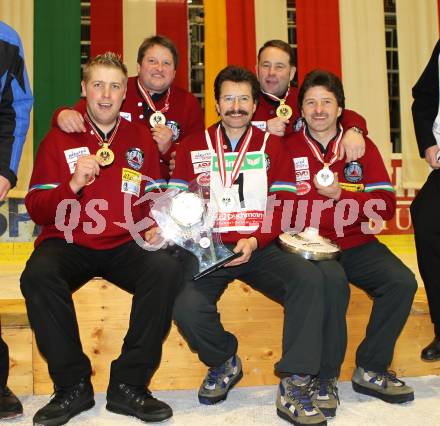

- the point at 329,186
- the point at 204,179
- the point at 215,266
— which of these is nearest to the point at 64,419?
the point at 215,266

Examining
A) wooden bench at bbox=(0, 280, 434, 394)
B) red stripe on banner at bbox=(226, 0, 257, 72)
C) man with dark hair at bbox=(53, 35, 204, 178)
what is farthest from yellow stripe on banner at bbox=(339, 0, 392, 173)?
wooden bench at bbox=(0, 280, 434, 394)

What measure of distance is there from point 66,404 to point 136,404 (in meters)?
0.28

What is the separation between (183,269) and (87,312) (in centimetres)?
50

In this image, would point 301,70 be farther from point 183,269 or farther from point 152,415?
point 152,415

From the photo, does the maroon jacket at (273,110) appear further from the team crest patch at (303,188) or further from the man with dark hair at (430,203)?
the team crest patch at (303,188)

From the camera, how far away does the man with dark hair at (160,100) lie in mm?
3604

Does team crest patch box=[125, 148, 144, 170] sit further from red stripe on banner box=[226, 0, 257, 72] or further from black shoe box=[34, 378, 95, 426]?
red stripe on banner box=[226, 0, 257, 72]

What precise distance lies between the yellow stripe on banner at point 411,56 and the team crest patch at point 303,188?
4.34 meters

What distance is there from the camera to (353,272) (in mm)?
2951

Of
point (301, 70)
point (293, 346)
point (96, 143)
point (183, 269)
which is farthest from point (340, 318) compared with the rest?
point (301, 70)

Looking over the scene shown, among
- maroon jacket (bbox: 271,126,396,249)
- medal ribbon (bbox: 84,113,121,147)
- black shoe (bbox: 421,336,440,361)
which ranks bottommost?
black shoe (bbox: 421,336,440,361)

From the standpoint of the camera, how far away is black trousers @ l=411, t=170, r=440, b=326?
2926 mm

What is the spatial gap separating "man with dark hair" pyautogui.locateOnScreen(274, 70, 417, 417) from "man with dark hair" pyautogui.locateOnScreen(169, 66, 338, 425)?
0.13m

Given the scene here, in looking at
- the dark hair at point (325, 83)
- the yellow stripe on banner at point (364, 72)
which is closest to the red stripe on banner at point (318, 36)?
the yellow stripe on banner at point (364, 72)
